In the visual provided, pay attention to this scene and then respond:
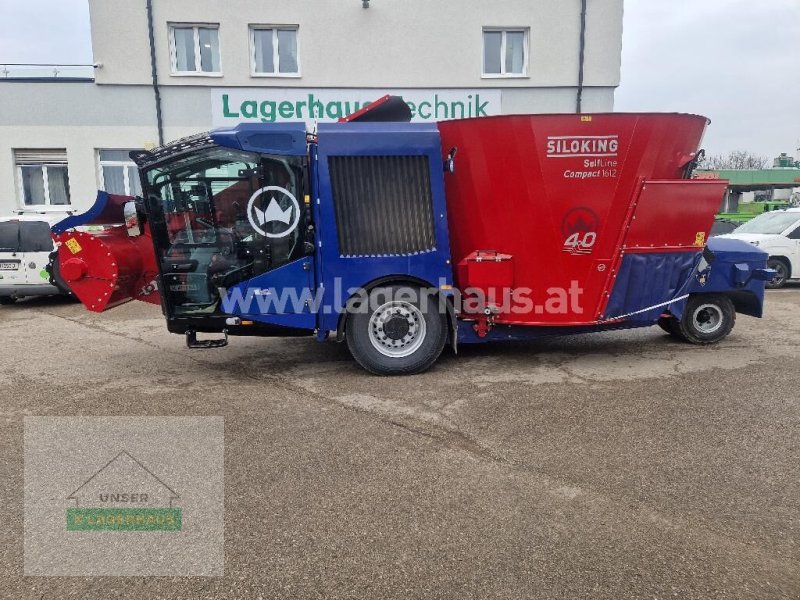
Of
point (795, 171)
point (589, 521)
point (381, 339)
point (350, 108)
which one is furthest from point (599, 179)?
point (795, 171)

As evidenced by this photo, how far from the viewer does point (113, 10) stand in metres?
13.6

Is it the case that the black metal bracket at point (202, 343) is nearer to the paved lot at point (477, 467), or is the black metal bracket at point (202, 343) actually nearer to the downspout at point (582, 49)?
the paved lot at point (477, 467)

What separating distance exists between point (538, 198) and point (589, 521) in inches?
145

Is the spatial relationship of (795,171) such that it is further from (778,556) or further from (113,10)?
(778,556)

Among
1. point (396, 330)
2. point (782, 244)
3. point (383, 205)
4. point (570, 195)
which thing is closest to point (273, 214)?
point (383, 205)

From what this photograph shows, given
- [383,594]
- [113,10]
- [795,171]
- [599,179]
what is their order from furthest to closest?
[795,171] → [113,10] → [599,179] → [383,594]

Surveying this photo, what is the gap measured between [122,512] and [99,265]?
3404 mm

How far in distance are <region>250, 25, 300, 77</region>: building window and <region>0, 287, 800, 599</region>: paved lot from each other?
401 inches

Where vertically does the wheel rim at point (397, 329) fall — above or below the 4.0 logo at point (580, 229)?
below

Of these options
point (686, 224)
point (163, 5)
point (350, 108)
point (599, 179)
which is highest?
point (163, 5)

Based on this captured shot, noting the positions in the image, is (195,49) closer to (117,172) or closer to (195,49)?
(195,49)

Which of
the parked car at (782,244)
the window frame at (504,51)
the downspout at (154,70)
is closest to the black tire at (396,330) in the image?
the parked car at (782,244)

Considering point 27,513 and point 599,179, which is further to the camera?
point 599,179

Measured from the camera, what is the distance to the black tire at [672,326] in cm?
708
